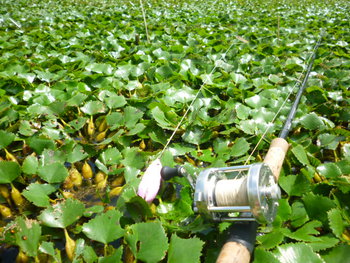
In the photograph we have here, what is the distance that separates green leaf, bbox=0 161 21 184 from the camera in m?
1.04

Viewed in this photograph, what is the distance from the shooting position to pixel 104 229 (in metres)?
0.84

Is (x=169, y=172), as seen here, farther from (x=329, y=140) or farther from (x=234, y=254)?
(x=329, y=140)

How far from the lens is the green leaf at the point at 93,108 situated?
1498 millimetres

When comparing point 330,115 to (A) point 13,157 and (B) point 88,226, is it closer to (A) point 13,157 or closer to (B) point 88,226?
(B) point 88,226

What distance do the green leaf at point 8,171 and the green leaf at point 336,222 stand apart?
0.98m

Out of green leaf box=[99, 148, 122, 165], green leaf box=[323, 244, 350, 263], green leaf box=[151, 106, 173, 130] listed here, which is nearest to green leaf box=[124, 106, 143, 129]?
green leaf box=[151, 106, 173, 130]

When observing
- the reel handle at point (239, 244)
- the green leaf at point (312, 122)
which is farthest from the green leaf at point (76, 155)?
the green leaf at point (312, 122)

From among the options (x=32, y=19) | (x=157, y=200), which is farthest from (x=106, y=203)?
(x=32, y=19)

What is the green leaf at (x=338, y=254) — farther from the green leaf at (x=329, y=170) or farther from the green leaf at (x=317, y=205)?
the green leaf at (x=329, y=170)

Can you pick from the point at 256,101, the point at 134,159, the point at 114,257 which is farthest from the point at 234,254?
the point at 256,101

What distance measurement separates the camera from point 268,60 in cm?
227

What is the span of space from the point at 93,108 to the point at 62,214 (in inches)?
28.1

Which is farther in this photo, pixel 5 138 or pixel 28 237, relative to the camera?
pixel 5 138

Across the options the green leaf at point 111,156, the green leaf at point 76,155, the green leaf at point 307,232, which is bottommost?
the green leaf at point 111,156
